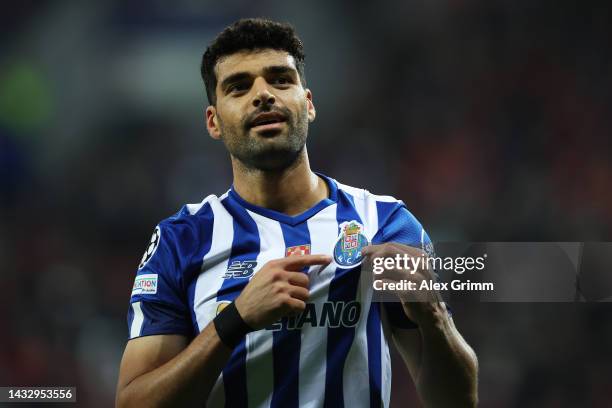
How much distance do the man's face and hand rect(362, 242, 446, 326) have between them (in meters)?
0.52

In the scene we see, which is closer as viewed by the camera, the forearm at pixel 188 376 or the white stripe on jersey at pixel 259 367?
the forearm at pixel 188 376

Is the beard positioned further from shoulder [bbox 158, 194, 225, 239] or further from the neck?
shoulder [bbox 158, 194, 225, 239]

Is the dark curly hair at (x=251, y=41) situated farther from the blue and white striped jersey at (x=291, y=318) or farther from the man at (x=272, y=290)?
the blue and white striped jersey at (x=291, y=318)

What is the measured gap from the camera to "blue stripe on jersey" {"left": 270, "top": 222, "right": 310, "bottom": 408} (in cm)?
228

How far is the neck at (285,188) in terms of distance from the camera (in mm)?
2555

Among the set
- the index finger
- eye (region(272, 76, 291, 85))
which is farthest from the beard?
the index finger

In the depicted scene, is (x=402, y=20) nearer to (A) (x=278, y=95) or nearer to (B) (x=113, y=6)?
(B) (x=113, y=6)

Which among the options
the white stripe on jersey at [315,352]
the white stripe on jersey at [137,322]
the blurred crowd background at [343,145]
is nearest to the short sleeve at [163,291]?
the white stripe on jersey at [137,322]

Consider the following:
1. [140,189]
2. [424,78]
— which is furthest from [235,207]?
[424,78]

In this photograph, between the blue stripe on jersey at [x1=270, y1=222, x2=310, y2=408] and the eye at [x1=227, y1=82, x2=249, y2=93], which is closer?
the blue stripe on jersey at [x1=270, y1=222, x2=310, y2=408]

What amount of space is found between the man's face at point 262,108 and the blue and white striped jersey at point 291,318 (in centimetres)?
19
